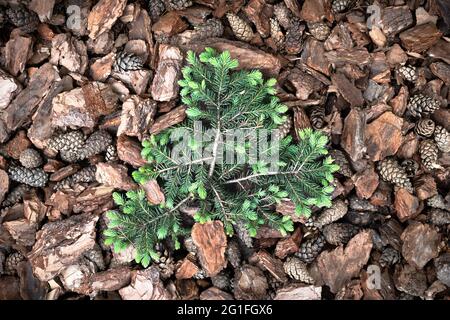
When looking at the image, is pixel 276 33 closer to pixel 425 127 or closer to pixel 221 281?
pixel 425 127

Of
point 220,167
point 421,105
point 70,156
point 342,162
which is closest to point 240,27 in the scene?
point 220,167

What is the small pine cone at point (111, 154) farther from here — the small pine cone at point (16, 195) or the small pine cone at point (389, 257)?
the small pine cone at point (389, 257)

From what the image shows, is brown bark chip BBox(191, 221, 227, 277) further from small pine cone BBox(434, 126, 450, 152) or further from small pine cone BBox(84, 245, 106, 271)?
small pine cone BBox(434, 126, 450, 152)

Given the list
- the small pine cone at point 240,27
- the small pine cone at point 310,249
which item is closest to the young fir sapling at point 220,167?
the small pine cone at point 310,249

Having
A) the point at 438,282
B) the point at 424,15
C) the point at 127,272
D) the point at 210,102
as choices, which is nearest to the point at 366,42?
the point at 424,15

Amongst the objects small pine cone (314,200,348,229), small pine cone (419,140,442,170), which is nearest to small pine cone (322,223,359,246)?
small pine cone (314,200,348,229)

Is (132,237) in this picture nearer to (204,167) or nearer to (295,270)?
(204,167)
